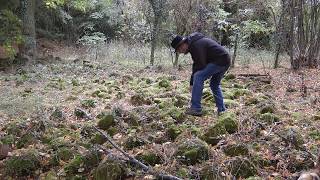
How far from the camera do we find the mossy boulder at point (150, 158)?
5008 millimetres

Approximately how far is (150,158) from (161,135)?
3.16ft

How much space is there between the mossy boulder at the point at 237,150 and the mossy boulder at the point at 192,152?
27 centimetres

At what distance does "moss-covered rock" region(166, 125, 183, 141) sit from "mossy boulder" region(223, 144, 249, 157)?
1006 mm

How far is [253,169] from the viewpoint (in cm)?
455

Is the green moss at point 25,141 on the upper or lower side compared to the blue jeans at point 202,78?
lower

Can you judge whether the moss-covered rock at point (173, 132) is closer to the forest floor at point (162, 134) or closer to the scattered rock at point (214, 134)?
the forest floor at point (162, 134)

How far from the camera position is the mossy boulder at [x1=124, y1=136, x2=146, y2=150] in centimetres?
562

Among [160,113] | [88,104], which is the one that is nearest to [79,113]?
[88,104]

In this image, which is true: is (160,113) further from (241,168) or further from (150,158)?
(241,168)

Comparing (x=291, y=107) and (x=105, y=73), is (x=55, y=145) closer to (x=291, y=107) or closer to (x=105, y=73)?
(x=291, y=107)

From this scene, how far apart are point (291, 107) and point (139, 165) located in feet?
12.6

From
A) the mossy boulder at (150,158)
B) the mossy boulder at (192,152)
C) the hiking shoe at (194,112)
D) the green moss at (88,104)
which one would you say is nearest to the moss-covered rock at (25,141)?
the mossy boulder at (150,158)

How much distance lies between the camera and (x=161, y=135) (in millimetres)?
5973

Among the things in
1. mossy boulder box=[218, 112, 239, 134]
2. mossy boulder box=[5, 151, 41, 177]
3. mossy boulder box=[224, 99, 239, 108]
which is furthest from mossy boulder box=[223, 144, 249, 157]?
mossy boulder box=[224, 99, 239, 108]
